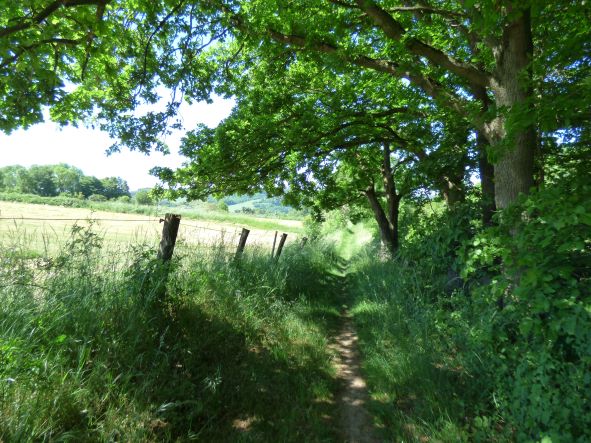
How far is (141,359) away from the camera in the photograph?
10.9ft

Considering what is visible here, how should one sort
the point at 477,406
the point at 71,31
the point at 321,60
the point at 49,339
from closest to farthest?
the point at 49,339 → the point at 477,406 → the point at 71,31 → the point at 321,60

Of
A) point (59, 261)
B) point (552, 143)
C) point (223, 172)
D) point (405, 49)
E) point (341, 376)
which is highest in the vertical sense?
point (405, 49)

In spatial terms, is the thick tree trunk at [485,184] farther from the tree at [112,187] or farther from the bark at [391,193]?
the tree at [112,187]

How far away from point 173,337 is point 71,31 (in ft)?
14.2

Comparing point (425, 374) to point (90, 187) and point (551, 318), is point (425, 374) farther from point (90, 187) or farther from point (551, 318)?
point (90, 187)

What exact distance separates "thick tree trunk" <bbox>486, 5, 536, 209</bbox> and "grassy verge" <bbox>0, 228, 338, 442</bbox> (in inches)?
141

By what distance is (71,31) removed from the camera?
436 centimetres

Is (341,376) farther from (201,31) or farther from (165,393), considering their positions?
(201,31)

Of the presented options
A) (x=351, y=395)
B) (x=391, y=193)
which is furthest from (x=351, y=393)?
(x=391, y=193)

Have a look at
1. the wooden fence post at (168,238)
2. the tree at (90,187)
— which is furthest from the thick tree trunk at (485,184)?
the tree at (90,187)

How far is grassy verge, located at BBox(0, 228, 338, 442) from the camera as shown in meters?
2.49

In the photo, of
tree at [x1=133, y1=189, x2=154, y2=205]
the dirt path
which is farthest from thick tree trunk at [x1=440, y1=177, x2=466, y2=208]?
tree at [x1=133, y1=189, x2=154, y2=205]

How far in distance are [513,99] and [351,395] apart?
428cm

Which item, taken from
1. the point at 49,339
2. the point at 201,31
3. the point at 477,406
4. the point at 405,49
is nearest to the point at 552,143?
the point at 405,49
